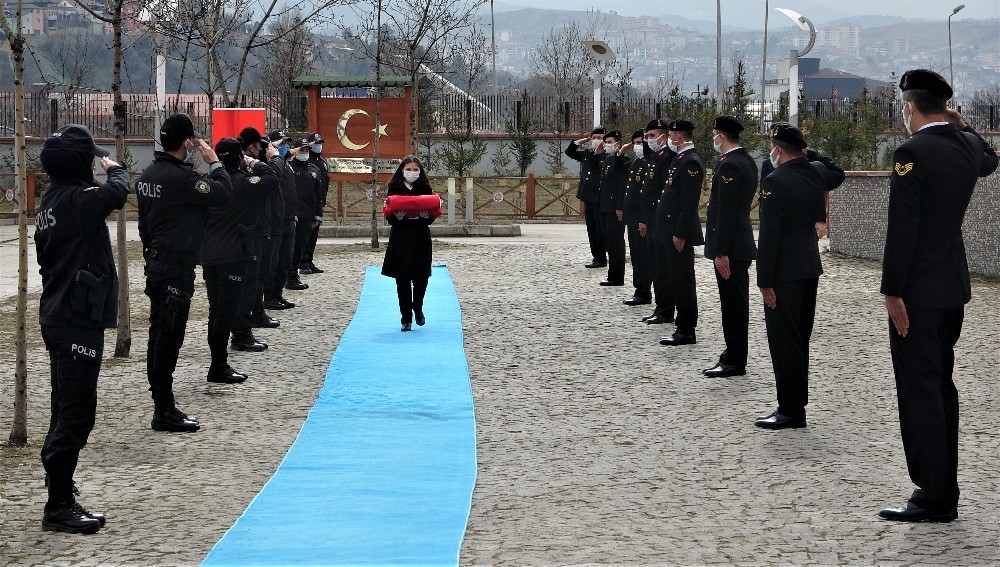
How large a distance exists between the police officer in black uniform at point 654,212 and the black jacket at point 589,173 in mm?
4170

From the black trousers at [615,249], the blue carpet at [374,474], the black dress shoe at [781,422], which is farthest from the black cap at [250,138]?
the black trousers at [615,249]

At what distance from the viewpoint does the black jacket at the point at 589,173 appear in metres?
19.3

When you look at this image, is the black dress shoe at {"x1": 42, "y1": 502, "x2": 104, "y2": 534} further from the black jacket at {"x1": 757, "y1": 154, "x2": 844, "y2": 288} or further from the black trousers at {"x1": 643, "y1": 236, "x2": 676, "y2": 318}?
the black trousers at {"x1": 643, "y1": 236, "x2": 676, "y2": 318}

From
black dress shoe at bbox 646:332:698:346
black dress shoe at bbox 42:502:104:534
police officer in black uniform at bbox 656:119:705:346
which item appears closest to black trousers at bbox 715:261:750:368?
police officer in black uniform at bbox 656:119:705:346

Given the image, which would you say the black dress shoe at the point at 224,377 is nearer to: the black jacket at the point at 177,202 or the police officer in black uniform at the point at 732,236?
the black jacket at the point at 177,202

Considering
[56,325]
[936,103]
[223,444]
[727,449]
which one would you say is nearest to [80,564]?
[56,325]

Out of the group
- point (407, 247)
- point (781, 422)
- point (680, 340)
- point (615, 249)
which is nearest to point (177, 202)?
point (781, 422)

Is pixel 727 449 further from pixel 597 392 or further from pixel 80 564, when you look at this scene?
pixel 80 564

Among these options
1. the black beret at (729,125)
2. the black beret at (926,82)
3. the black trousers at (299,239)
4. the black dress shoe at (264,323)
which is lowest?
the black dress shoe at (264,323)

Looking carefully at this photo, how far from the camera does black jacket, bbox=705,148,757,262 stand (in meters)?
10.8


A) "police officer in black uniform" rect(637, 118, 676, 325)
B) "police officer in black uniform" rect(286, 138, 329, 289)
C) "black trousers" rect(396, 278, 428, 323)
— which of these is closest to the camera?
"black trousers" rect(396, 278, 428, 323)

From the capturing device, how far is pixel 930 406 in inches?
269

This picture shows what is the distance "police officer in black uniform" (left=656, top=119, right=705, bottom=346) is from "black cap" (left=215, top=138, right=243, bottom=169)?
4.00 m

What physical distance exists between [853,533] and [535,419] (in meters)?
3.32
